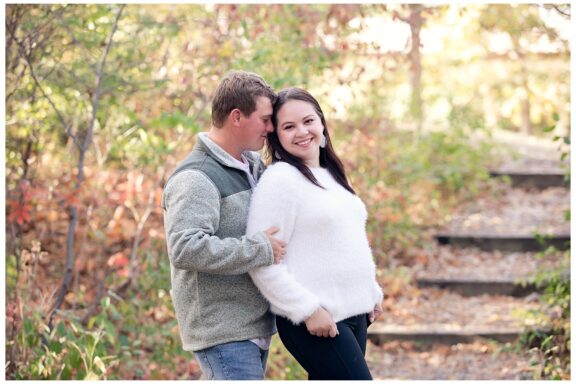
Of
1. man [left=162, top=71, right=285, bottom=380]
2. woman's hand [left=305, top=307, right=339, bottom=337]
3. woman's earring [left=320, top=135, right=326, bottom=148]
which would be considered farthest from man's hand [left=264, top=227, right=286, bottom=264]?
woman's earring [left=320, top=135, right=326, bottom=148]

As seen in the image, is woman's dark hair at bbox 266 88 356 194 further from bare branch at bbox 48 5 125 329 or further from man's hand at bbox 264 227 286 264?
bare branch at bbox 48 5 125 329

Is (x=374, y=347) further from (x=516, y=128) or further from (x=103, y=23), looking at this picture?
(x=516, y=128)

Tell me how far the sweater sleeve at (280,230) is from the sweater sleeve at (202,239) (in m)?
→ 0.06

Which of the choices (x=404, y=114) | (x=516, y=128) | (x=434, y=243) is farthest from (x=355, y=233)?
(x=516, y=128)

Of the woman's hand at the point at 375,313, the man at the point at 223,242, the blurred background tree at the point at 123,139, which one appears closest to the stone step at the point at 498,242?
the blurred background tree at the point at 123,139

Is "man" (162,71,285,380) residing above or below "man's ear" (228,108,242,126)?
below

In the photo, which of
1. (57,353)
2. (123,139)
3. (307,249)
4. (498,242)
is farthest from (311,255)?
(498,242)

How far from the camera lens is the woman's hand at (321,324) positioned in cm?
259

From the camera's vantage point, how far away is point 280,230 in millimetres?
2629

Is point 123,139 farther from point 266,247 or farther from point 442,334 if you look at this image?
point 266,247

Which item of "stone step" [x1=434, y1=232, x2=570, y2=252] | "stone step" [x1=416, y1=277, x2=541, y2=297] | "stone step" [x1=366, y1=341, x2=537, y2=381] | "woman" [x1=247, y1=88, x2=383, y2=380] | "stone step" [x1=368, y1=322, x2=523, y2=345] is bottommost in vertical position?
"stone step" [x1=366, y1=341, x2=537, y2=381]

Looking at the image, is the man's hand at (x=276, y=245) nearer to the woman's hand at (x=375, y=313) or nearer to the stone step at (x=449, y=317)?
the woman's hand at (x=375, y=313)

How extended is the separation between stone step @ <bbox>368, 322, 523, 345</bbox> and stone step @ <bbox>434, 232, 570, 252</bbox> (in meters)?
1.82

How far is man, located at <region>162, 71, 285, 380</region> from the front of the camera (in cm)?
250
